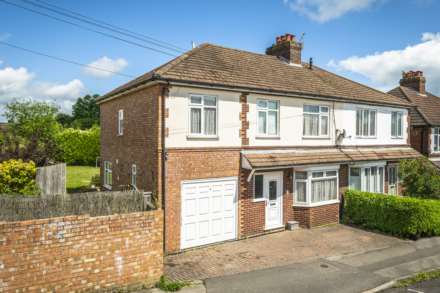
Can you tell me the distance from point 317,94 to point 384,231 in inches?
254

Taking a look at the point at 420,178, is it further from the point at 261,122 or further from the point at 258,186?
the point at 261,122

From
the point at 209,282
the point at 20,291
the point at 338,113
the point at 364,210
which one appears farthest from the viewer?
the point at 338,113

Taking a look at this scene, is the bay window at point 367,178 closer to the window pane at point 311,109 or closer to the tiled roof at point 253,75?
the tiled roof at point 253,75

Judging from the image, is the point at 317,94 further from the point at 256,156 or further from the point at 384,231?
the point at 384,231

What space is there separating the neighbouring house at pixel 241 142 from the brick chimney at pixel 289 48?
0.06 m

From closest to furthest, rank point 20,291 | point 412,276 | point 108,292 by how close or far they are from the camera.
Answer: point 20,291
point 108,292
point 412,276

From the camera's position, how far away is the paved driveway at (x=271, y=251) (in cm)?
970

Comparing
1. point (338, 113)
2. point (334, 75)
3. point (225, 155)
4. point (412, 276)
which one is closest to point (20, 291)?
point (225, 155)

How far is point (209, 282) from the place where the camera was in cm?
870

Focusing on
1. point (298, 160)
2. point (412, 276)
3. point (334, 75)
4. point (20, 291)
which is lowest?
point (412, 276)

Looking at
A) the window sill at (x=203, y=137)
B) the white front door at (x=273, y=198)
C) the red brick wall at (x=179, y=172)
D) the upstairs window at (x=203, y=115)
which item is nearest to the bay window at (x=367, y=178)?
the white front door at (x=273, y=198)

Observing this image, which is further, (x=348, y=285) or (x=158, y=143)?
(x=158, y=143)

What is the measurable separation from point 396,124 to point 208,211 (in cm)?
1319

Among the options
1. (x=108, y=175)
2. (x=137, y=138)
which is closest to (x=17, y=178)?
(x=137, y=138)
